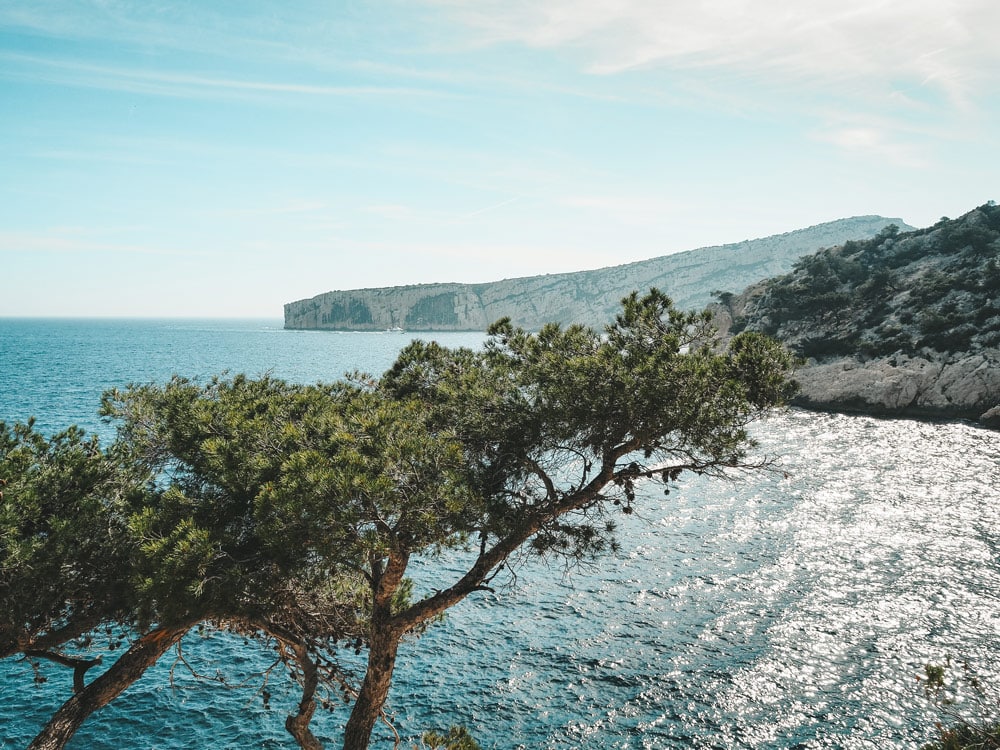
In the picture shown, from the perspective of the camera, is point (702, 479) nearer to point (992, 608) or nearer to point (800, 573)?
point (800, 573)

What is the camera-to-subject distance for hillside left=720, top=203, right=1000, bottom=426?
61.4 m

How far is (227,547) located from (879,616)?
24545 mm

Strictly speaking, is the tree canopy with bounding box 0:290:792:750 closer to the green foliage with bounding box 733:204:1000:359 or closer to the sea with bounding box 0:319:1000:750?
the sea with bounding box 0:319:1000:750

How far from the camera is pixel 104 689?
1095cm

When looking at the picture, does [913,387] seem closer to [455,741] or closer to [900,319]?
[900,319]

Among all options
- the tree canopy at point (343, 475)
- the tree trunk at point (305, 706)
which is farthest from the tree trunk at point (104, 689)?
the tree trunk at point (305, 706)

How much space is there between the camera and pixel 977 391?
2314 inches

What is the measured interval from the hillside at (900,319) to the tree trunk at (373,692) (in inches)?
2307

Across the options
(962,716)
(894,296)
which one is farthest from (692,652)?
(894,296)

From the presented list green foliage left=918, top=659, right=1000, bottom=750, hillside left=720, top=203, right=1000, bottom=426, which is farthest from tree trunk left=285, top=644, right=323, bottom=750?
hillside left=720, top=203, right=1000, bottom=426

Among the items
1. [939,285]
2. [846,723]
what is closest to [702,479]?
[846,723]

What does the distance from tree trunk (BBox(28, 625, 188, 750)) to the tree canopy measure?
3cm

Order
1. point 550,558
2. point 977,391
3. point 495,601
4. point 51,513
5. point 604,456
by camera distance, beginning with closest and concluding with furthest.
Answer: point 51,513 < point 604,456 < point 495,601 < point 550,558 < point 977,391

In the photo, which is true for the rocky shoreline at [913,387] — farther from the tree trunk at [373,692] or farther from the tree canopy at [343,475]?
the tree trunk at [373,692]
